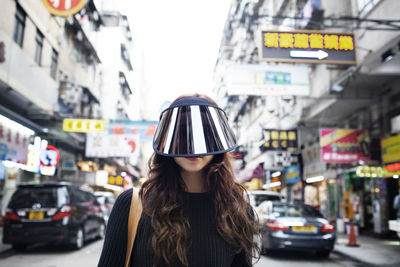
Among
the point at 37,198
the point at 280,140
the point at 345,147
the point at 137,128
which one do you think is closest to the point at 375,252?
the point at 345,147

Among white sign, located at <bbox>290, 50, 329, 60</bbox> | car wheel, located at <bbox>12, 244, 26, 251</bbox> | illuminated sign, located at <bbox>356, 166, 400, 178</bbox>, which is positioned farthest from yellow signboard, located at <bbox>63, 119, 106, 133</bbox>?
illuminated sign, located at <bbox>356, 166, 400, 178</bbox>

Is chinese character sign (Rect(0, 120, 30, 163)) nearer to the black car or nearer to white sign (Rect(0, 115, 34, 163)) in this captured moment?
white sign (Rect(0, 115, 34, 163))

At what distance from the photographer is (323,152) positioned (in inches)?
517

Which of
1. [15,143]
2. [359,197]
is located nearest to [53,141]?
[15,143]

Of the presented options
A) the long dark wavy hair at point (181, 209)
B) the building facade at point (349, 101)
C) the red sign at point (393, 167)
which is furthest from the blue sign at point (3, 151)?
the red sign at point (393, 167)

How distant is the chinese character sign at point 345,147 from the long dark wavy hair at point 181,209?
11.9 metres

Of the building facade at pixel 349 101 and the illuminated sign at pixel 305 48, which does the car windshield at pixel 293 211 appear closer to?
the building facade at pixel 349 101

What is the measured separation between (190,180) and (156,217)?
0.29 meters

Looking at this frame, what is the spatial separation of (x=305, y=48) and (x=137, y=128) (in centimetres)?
1101

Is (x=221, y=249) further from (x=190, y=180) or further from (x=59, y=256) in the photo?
(x=59, y=256)

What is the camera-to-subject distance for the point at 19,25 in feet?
44.2

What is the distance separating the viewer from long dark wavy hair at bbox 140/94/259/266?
5.13 ft

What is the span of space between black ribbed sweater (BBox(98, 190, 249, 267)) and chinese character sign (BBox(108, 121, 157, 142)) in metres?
16.2

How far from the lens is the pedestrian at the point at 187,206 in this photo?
1551 millimetres
